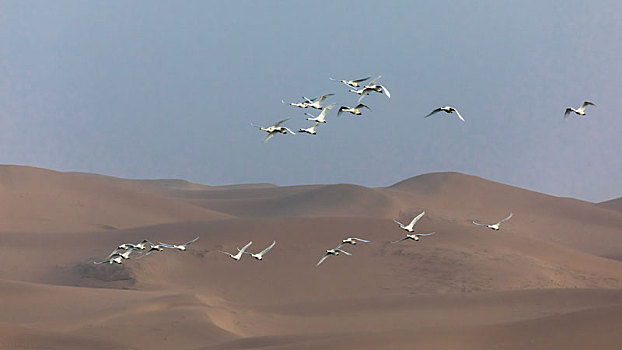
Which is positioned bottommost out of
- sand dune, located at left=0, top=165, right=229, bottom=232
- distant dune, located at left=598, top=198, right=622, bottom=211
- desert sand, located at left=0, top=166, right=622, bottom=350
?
desert sand, located at left=0, top=166, right=622, bottom=350

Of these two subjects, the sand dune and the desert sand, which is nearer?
the desert sand

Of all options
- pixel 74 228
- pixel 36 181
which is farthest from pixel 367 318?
pixel 36 181

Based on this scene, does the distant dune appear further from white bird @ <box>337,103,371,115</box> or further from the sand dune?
white bird @ <box>337,103,371,115</box>

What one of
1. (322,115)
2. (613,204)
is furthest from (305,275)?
(613,204)

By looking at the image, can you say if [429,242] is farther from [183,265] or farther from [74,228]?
[74,228]

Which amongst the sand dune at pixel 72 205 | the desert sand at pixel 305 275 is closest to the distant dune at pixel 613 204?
the desert sand at pixel 305 275

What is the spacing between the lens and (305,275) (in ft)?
144

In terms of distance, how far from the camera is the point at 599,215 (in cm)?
7519

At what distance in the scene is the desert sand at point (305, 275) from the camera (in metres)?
26.7

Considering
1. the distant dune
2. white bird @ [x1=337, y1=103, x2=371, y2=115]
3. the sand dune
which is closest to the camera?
white bird @ [x1=337, y1=103, x2=371, y2=115]

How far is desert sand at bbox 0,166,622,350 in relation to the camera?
26.7 meters

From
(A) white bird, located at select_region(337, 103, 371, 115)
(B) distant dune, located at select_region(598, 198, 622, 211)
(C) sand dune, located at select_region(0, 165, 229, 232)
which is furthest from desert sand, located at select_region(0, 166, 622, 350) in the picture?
(B) distant dune, located at select_region(598, 198, 622, 211)

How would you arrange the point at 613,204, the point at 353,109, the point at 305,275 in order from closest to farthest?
the point at 353,109 < the point at 305,275 < the point at 613,204

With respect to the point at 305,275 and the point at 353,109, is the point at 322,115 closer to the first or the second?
the point at 353,109
